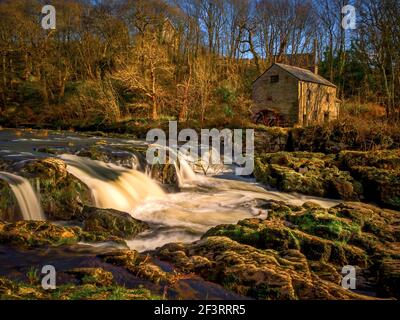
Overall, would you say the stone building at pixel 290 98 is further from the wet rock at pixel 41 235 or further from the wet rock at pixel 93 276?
the wet rock at pixel 93 276

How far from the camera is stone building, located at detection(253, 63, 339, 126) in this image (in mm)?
27219

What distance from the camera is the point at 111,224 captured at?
693cm

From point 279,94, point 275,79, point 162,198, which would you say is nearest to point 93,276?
point 162,198

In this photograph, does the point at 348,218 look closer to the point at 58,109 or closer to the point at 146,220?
the point at 146,220

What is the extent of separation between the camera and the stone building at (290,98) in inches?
1072

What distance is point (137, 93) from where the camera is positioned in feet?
95.7

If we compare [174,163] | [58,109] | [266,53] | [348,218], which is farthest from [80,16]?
[348,218]

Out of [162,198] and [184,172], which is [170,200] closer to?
[162,198]

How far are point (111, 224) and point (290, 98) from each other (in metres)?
23.3

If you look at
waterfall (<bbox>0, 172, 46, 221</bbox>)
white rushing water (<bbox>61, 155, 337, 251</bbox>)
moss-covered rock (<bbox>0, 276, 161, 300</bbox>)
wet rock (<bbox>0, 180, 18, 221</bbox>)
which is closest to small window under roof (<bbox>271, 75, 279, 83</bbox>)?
white rushing water (<bbox>61, 155, 337, 251</bbox>)

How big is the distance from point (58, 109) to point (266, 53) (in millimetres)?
26416

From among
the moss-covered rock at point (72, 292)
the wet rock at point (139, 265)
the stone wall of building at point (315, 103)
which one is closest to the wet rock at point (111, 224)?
the wet rock at point (139, 265)
